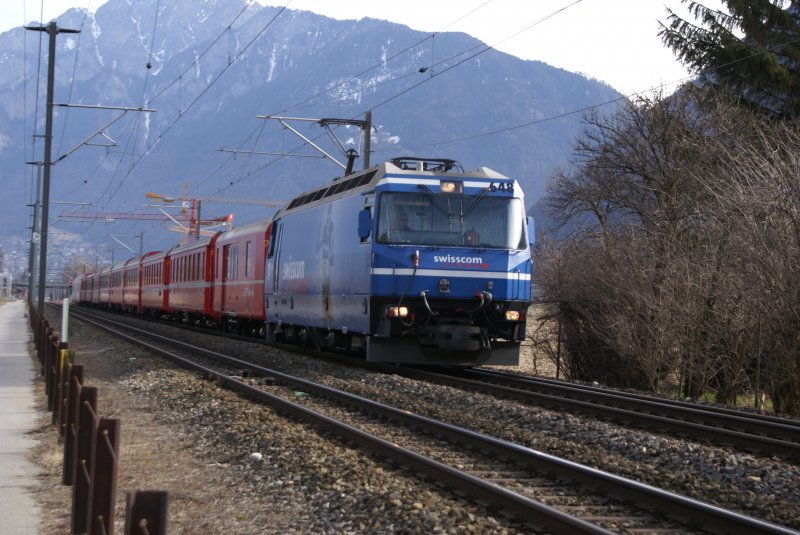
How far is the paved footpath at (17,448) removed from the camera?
288 inches

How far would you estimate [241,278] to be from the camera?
2914cm

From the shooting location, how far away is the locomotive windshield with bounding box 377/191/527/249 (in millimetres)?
16922

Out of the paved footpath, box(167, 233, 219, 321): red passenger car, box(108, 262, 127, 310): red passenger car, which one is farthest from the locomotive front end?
box(108, 262, 127, 310): red passenger car

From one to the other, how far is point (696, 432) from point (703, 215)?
9.41 m

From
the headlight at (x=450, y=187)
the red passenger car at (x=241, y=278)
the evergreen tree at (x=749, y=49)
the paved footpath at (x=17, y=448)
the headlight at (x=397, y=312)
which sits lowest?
the paved footpath at (x=17, y=448)

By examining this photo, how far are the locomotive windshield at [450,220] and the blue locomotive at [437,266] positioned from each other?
0.05 ft

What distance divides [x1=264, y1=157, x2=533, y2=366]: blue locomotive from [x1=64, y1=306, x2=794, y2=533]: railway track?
3912 mm

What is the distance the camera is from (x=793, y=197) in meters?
14.9

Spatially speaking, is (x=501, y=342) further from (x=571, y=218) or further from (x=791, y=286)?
(x=571, y=218)

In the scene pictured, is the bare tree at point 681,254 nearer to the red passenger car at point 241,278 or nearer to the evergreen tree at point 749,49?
the evergreen tree at point 749,49

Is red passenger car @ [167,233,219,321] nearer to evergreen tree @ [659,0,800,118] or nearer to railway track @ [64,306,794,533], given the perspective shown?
evergreen tree @ [659,0,800,118]

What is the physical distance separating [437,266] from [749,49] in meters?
12.9

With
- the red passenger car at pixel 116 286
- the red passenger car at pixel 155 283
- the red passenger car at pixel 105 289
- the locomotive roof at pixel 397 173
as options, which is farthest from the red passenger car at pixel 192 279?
the red passenger car at pixel 105 289

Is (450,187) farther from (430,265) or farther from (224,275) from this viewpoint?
(224,275)
